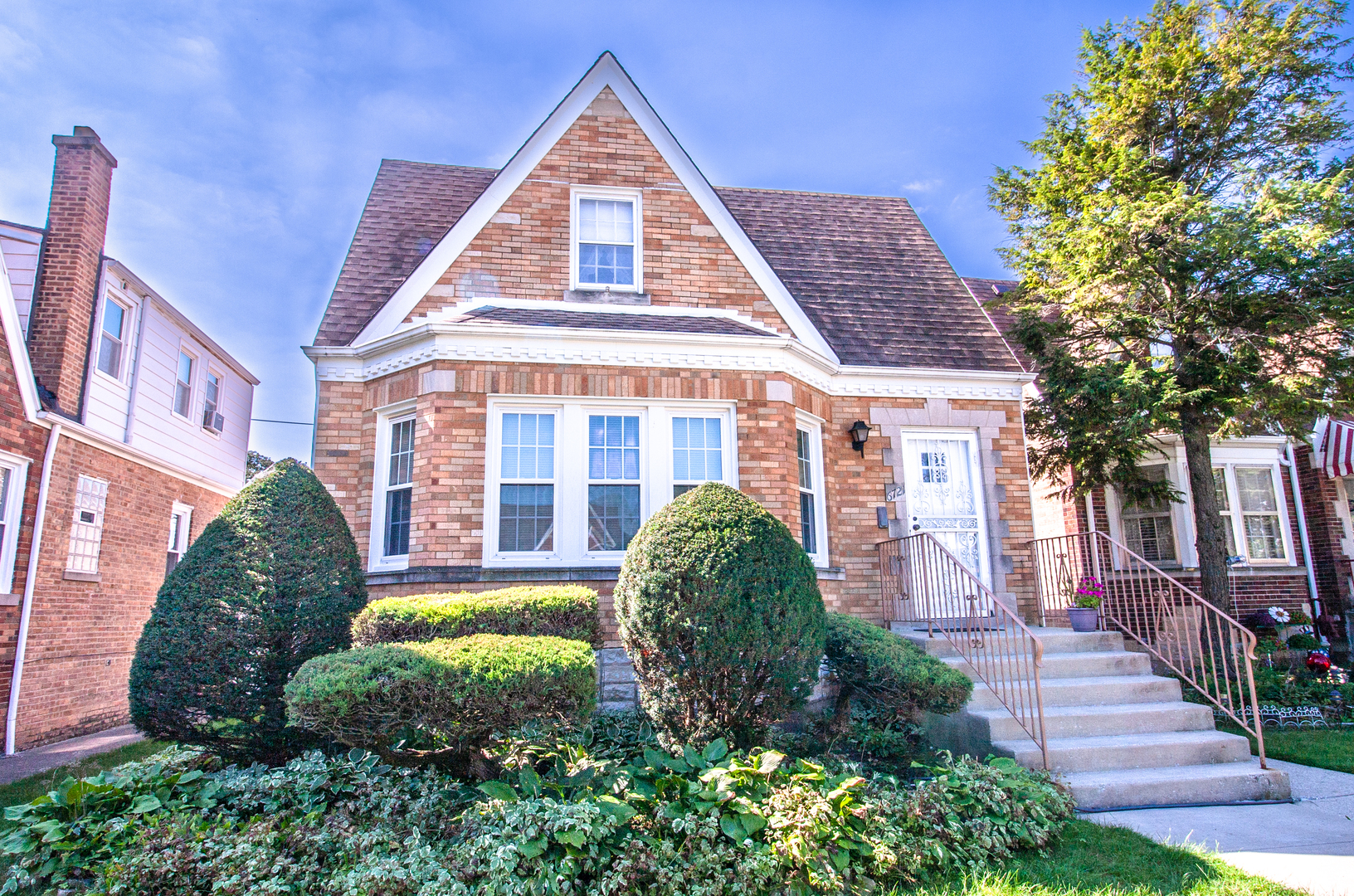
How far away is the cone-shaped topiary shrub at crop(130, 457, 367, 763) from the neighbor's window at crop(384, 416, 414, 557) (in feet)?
8.24

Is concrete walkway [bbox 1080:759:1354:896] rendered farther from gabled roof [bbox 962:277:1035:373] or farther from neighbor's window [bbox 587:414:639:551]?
gabled roof [bbox 962:277:1035:373]

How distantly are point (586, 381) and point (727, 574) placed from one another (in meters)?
4.00

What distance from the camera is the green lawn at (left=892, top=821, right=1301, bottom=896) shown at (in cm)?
425

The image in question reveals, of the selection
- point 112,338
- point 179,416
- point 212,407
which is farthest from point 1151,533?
point 212,407

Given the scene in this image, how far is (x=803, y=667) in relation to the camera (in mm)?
5387

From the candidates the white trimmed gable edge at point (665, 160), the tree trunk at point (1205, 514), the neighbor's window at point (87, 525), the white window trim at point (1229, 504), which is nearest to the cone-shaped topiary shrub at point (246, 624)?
the white trimmed gable edge at point (665, 160)

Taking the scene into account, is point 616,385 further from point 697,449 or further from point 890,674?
point 890,674

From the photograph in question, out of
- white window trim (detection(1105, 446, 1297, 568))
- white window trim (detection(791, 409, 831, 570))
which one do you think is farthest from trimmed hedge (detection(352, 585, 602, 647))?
white window trim (detection(1105, 446, 1297, 568))

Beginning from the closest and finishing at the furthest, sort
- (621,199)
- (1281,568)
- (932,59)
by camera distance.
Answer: (932,59)
(621,199)
(1281,568)

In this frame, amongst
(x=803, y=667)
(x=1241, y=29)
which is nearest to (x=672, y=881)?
(x=803, y=667)

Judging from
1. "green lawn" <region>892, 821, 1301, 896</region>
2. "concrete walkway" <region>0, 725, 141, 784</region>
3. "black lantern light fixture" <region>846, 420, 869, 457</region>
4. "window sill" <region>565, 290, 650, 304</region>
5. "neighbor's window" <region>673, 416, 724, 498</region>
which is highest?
"window sill" <region>565, 290, 650, 304</region>

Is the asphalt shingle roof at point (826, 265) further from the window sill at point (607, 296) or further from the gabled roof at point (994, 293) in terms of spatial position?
the gabled roof at point (994, 293)

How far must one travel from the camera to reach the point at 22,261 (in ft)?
35.6

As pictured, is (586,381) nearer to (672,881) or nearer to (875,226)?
(672,881)
